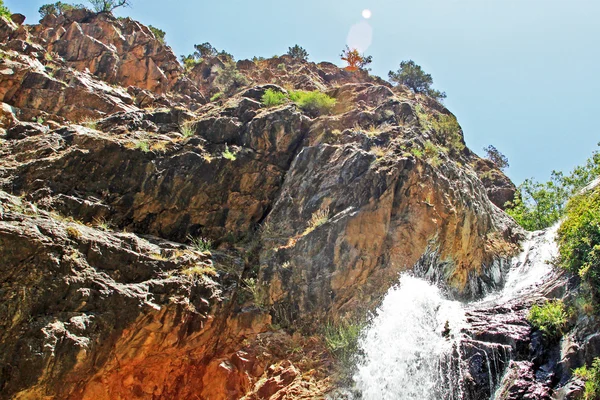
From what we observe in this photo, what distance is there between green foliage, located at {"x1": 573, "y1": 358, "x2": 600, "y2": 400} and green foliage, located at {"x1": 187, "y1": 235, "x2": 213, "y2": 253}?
9.69 m

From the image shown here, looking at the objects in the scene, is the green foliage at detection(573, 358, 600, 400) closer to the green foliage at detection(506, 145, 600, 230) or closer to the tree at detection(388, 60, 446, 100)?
the green foliage at detection(506, 145, 600, 230)

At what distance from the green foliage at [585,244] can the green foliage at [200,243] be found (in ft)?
32.7

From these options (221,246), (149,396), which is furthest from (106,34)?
(149,396)

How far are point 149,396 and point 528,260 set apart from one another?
13237 millimetres

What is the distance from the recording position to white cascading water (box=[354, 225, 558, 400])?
9727 mm

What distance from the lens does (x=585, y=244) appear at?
35.3 ft

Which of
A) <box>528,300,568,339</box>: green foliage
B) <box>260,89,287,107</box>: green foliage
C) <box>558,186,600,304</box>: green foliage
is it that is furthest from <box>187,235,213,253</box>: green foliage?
<box>558,186,600,304</box>: green foliage

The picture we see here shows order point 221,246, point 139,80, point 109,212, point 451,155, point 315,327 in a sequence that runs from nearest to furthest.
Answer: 1. point 315,327
2. point 109,212
3. point 221,246
4. point 451,155
5. point 139,80

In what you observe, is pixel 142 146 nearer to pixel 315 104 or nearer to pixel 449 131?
pixel 315 104

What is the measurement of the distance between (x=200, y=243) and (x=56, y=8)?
26.8 meters

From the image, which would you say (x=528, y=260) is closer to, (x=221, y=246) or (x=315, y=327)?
(x=315, y=327)

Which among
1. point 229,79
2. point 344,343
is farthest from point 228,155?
point 229,79

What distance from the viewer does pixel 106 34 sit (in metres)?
27.0

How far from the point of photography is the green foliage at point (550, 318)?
31.5ft
